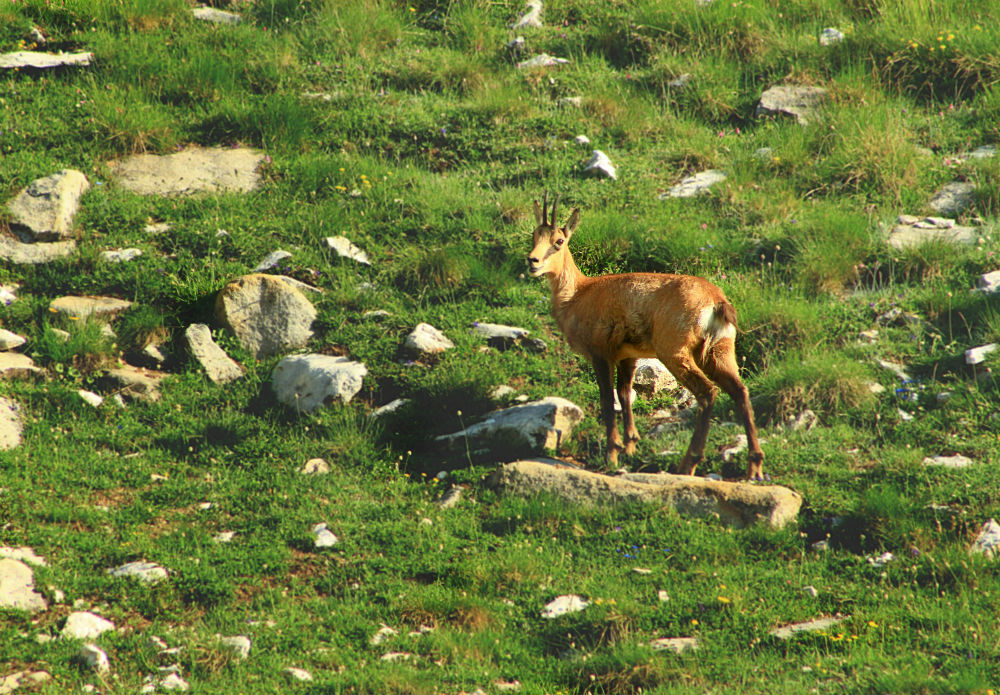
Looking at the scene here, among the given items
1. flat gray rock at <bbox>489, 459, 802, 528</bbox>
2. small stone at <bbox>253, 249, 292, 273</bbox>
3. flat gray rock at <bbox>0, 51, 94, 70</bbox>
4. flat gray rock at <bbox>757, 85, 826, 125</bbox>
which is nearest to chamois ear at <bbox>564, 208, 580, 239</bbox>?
flat gray rock at <bbox>489, 459, 802, 528</bbox>

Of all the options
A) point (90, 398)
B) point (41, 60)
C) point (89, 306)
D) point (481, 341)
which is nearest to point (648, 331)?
point (481, 341)

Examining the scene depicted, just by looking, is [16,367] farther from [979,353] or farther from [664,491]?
[979,353]

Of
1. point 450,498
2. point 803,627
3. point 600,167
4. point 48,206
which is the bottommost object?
point 450,498

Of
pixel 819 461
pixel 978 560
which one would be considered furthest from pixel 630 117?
pixel 978 560

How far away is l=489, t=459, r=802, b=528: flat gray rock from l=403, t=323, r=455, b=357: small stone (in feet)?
6.79

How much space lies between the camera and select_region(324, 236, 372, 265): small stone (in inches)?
453

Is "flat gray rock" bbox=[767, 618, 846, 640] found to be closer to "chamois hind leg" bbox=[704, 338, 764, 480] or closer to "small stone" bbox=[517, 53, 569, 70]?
"chamois hind leg" bbox=[704, 338, 764, 480]

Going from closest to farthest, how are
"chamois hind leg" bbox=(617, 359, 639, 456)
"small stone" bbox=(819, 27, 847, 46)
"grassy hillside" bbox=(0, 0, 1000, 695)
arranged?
1. "grassy hillside" bbox=(0, 0, 1000, 695)
2. "chamois hind leg" bbox=(617, 359, 639, 456)
3. "small stone" bbox=(819, 27, 847, 46)

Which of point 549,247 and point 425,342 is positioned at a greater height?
point 549,247

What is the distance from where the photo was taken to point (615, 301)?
340 inches

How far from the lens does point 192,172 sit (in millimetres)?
12609

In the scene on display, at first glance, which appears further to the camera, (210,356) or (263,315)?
(263,315)

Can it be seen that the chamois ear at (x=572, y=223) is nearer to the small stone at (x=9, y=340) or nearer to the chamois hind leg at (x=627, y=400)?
the chamois hind leg at (x=627, y=400)

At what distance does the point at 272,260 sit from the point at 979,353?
7456 millimetres
